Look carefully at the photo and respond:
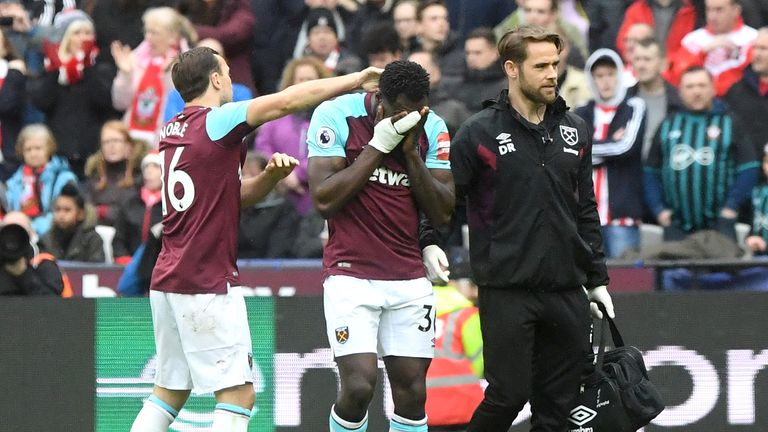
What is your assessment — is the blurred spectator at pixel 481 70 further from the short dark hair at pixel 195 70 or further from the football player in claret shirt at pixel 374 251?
the short dark hair at pixel 195 70

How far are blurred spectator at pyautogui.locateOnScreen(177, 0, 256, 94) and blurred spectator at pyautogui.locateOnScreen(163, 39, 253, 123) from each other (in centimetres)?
15

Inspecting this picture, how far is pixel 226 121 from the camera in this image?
24.5ft

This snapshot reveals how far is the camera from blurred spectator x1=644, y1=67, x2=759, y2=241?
1117 centimetres

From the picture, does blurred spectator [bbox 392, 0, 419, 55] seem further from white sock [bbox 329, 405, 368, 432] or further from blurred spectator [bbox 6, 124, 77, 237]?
white sock [bbox 329, 405, 368, 432]

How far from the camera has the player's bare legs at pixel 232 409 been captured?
7.55 meters

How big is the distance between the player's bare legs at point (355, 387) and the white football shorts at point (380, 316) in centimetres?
4

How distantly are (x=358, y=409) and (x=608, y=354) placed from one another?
1455mm

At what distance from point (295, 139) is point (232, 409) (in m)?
4.86

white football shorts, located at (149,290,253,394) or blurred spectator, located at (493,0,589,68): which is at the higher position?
blurred spectator, located at (493,0,589,68)

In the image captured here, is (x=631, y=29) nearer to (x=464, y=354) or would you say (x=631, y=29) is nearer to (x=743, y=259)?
(x=743, y=259)

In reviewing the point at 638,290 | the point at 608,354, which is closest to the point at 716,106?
the point at 638,290

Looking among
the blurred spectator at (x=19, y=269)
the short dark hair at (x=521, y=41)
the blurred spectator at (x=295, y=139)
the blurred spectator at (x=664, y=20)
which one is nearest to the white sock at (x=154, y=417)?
the short dark hair at (x=521, y=41)

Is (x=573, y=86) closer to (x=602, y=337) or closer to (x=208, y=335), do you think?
(x=602, y=337)

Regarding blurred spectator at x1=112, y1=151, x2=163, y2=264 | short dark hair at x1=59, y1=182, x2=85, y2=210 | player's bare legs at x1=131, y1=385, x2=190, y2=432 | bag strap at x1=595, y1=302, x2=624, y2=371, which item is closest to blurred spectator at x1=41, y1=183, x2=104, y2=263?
short dark hair at x1=59, y1=182, x2=85, y2=210
